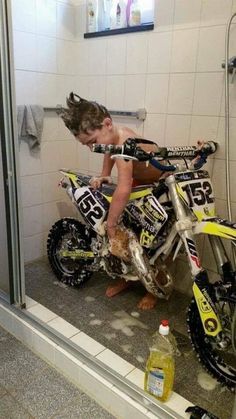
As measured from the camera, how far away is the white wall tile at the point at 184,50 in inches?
64.4

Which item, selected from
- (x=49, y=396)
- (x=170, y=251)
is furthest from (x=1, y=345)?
(x=170, y=251)

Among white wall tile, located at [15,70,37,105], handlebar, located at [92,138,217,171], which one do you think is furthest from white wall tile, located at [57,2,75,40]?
handlebar, located at [92,138,217,171]

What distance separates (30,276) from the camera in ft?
6.98

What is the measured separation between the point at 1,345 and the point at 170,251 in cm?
92

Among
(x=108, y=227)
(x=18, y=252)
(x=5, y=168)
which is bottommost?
(x=18, y=252)

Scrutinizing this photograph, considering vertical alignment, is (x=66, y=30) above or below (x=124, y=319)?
above

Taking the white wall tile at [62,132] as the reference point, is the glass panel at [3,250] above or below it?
below

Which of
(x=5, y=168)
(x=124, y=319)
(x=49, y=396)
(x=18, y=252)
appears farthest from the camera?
(x=124, y=319)

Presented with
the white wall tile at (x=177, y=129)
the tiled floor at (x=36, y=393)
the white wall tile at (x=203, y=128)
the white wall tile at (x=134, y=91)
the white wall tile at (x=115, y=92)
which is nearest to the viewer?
the tiled floor at (x=36, y=393)

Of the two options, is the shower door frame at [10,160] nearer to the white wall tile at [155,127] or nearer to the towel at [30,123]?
the towel at [30,123]

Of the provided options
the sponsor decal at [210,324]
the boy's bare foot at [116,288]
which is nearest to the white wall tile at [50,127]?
the boy's bare foot at [116,288]

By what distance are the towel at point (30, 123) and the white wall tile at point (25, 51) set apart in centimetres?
23

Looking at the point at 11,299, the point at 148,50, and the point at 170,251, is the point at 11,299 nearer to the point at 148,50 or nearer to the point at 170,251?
the point at 170,251

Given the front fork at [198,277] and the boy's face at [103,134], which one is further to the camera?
the boy's face at [103,134]
